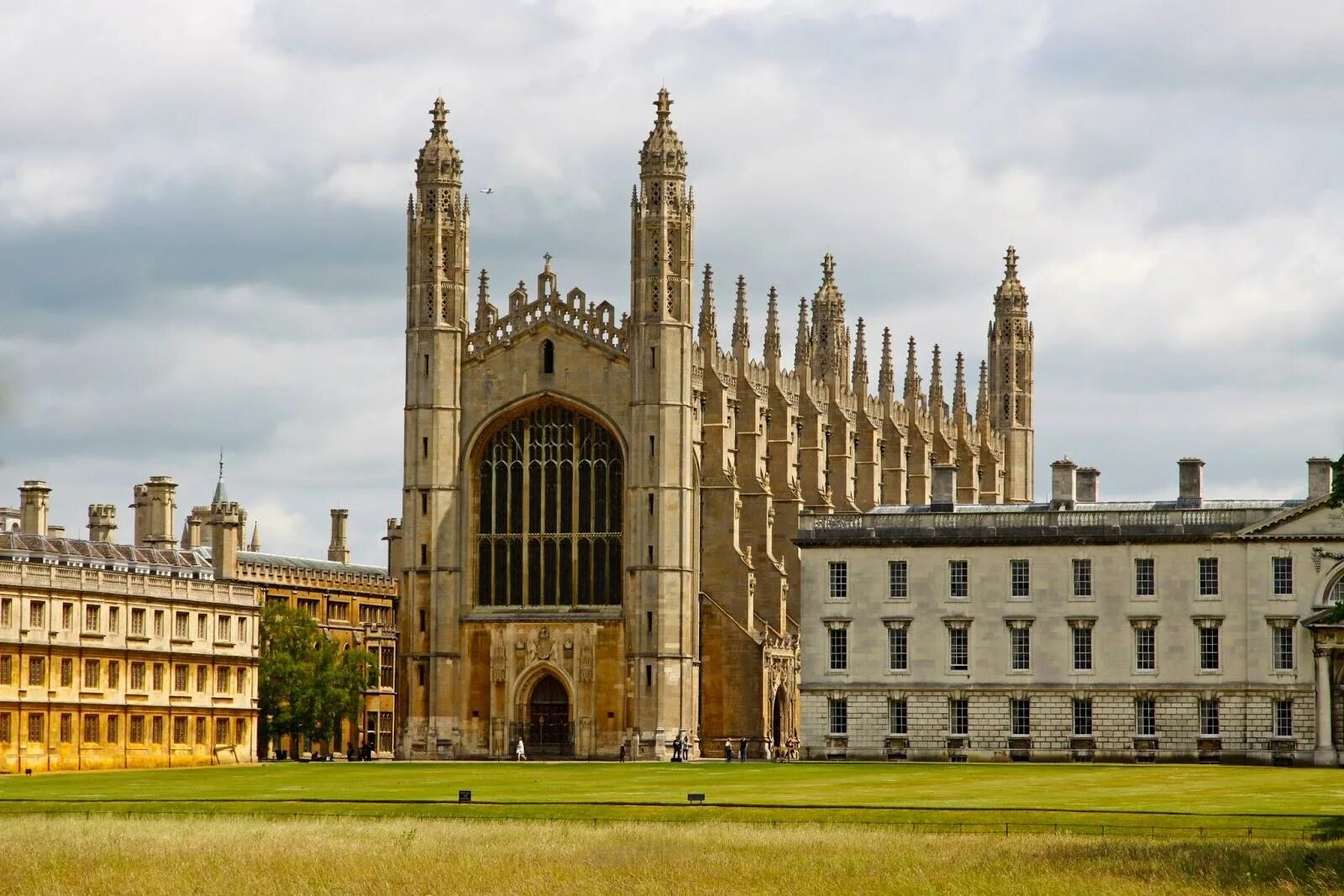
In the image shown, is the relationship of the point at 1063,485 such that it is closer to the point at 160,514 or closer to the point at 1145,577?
the point at 1145,577

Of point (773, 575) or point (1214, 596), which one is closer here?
point (1214, 596)

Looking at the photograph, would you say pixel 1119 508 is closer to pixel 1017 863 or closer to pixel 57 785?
pixel 57 785

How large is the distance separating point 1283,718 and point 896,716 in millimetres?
12539

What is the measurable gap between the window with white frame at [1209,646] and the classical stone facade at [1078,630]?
0.20 feet

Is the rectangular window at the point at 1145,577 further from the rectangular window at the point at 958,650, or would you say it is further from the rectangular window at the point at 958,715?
the rectangular window at the point at 958,715

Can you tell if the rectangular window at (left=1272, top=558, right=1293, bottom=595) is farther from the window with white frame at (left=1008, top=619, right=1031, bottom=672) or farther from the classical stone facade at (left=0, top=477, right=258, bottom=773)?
the classical stone facade at (left=0, top=477, right=258, bottom=773)

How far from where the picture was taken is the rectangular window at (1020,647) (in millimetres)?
88750

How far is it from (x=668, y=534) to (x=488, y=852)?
1938 inches

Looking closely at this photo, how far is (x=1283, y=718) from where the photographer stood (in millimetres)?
86062

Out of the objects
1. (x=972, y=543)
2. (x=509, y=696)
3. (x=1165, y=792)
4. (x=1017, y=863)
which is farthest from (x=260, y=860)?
(x=509, y=696)

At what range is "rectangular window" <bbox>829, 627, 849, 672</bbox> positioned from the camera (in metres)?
90.9

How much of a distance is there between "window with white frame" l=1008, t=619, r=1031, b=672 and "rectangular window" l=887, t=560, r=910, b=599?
3.77m

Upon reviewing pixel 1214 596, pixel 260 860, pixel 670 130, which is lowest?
pixel 260 860

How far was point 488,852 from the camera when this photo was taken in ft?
159
